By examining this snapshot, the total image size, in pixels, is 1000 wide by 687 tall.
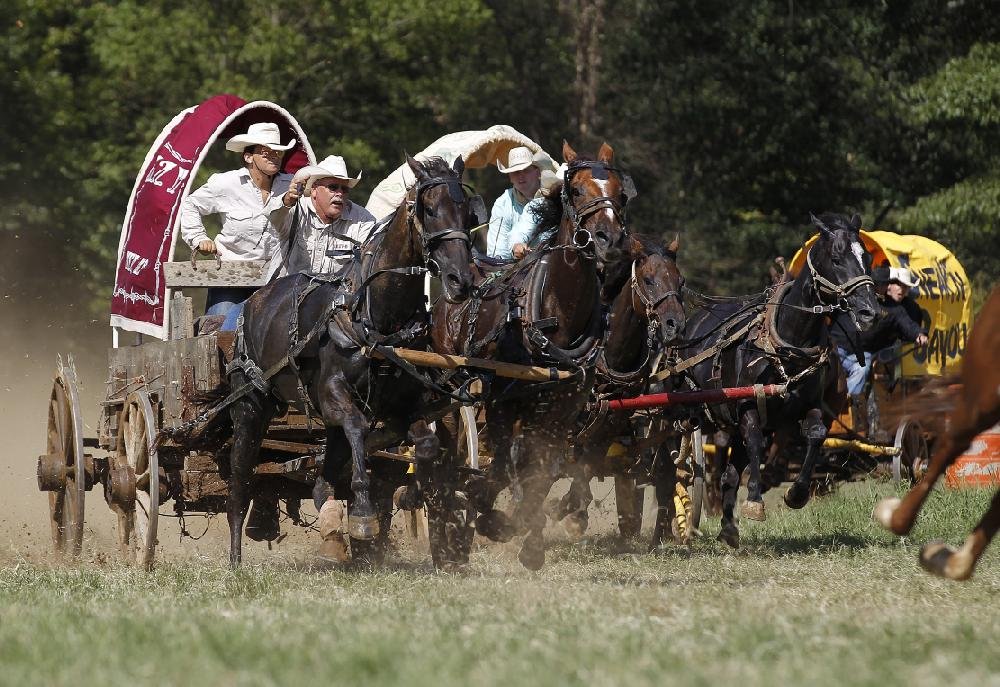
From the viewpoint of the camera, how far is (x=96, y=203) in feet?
84.3

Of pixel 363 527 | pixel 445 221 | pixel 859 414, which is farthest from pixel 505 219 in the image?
pixel 859 414

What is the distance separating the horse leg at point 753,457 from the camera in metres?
10.6

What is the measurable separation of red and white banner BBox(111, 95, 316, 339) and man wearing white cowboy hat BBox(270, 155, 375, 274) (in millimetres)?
867

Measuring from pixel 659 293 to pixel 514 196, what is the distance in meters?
1.76

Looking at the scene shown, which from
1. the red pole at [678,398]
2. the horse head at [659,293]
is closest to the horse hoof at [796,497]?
the red pole at [678,398]

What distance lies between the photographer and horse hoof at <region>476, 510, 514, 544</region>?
8.83 metres

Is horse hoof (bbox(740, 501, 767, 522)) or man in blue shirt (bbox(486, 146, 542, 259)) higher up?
man in blue shirt (bbox(486, 146, 542, 259))

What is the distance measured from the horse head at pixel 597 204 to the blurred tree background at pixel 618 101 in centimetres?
1385

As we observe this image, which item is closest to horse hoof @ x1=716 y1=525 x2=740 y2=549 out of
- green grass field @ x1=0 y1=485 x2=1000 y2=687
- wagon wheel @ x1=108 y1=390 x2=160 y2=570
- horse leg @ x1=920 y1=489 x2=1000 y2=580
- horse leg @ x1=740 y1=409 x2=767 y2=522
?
horse leg @ x1=740 y1=409 x2=767 y2=522

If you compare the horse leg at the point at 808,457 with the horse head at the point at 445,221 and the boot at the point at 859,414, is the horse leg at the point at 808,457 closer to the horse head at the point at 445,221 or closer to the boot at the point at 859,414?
the boot at the point at 859,414

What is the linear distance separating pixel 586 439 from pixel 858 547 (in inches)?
84.0

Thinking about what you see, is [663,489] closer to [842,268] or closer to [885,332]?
[842,268]

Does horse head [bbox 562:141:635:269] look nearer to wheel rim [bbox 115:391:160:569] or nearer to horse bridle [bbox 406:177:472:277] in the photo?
horse bridle [bbox 406:177:472:277]

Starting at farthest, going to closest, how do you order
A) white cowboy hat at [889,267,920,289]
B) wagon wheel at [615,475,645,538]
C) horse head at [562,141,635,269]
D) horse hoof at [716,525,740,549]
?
white cowboy hat at [889,267,920,289]
wagon wheel at [615,475,645,538]
horse hoof at [716,525,740,549]
horse head at [562,141,635,269]
